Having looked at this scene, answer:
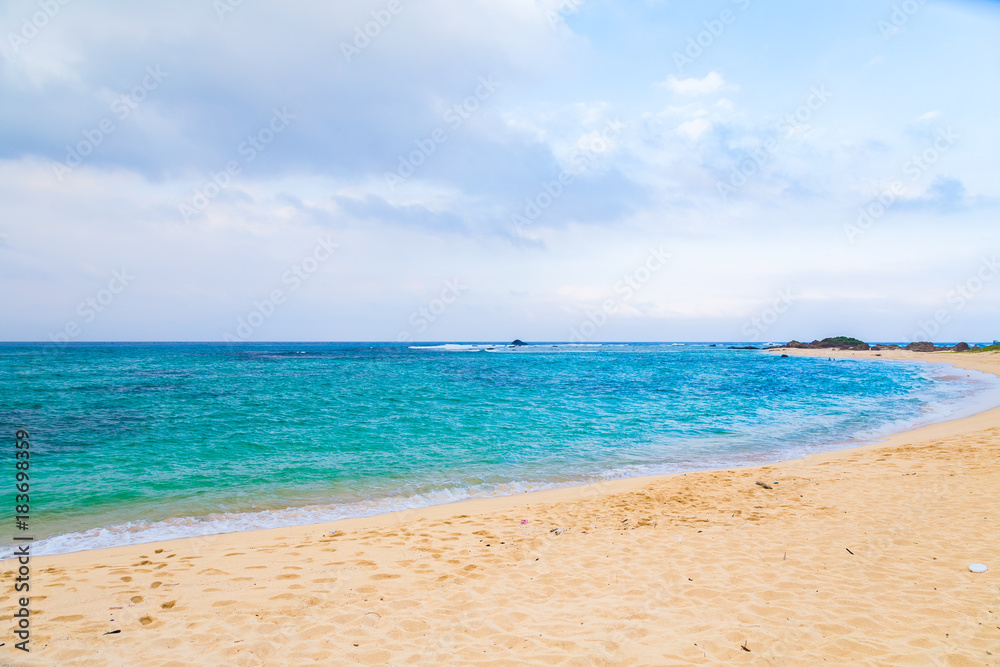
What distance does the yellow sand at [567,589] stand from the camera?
163 inches

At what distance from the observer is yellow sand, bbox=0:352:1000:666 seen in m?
4.15

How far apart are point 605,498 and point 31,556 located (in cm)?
1027

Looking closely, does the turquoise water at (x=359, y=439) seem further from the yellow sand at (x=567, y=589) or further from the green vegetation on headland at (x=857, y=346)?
the green vegetation on headland at (x=857, y=346)

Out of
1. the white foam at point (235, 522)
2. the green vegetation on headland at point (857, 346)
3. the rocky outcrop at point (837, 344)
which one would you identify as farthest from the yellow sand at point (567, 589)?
the rocky outcrop at point (837, 344)

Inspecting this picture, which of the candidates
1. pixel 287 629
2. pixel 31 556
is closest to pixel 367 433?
pixel 31 556

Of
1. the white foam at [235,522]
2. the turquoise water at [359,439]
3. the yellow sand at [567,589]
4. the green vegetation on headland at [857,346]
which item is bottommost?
the white foam at [235,522]

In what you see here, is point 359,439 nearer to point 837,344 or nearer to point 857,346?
point 857,346

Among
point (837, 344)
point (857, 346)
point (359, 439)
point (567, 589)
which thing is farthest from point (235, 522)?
point (837, 344)

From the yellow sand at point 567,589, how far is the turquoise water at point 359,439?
1708mm

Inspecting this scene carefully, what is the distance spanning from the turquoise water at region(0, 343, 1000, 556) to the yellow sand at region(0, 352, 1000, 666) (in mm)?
1708

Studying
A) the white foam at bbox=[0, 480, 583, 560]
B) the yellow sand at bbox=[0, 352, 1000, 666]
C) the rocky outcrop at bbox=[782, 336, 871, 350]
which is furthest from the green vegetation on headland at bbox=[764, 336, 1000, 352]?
the white foam at bbox=[0, 480, 583, 560]

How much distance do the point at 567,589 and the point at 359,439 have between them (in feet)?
38.5

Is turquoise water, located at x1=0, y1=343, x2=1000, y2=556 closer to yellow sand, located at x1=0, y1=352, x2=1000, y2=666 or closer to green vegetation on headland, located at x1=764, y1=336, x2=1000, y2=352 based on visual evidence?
yellow sand, located at x1=0, y1=352, x2=1000, y2=666

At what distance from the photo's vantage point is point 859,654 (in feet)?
12.8
